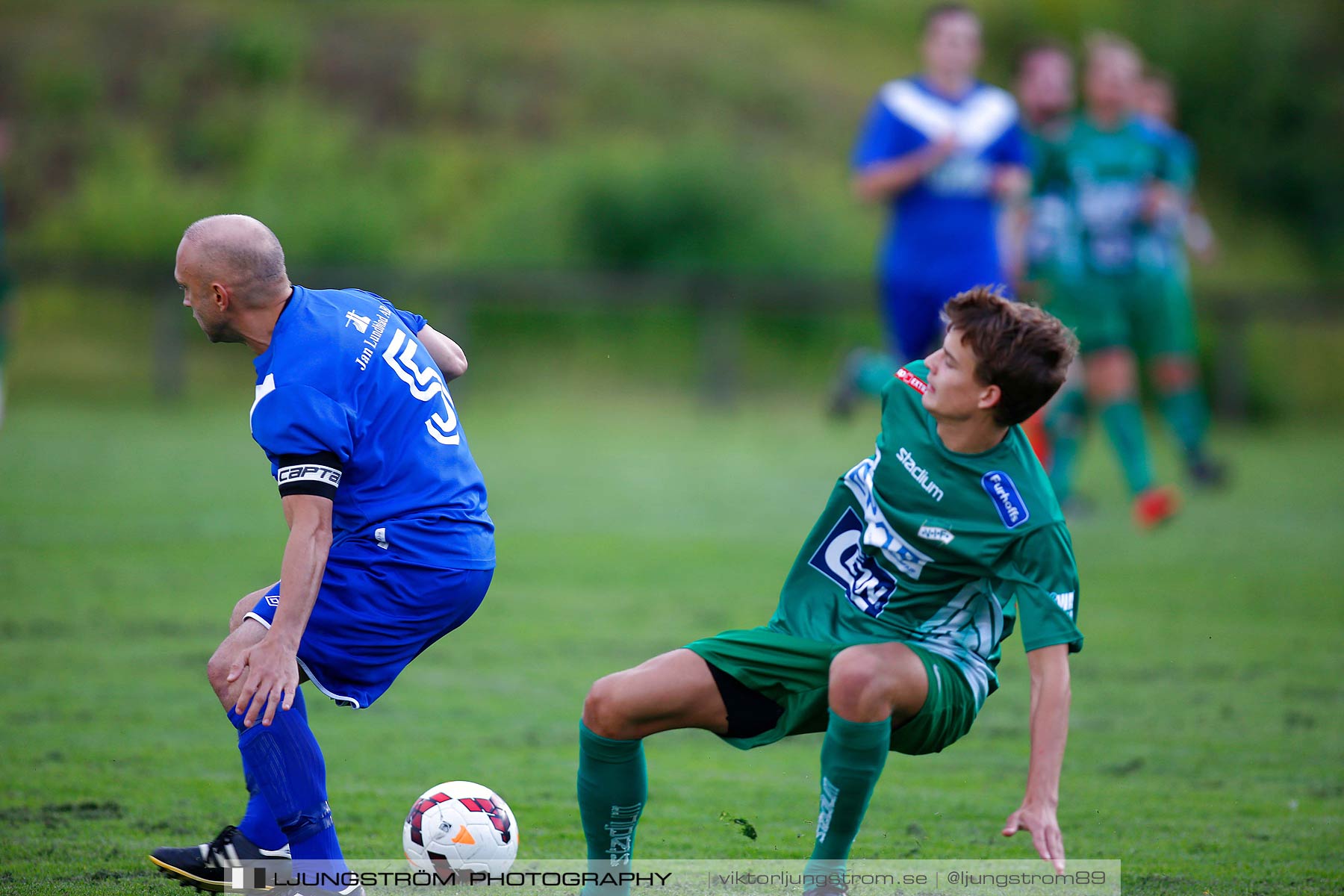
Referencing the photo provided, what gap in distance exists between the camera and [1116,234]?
8.91 m

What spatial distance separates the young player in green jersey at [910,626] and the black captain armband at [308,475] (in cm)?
69

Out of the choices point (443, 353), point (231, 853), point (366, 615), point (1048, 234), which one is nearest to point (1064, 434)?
point (1048, 234)

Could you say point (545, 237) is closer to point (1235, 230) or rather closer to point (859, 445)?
point (859, 445)

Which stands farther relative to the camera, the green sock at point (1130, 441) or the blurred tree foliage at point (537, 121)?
the blurred tree foliage at point (537, 121)

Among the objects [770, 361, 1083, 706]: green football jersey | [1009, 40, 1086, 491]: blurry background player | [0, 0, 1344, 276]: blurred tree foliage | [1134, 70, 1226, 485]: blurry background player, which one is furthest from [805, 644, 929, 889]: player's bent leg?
[0, 0, 1344, 276]: blurred tree foliage

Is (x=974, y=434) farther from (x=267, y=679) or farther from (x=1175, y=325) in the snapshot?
(x=1175, y=325)

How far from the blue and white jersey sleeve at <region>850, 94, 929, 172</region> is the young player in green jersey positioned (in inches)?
192

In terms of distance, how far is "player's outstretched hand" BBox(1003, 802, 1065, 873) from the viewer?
2572mm

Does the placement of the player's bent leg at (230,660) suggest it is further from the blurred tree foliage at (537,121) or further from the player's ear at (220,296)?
the blurred tree foliage at (537,121)

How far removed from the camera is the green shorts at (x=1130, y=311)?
28.2 ft

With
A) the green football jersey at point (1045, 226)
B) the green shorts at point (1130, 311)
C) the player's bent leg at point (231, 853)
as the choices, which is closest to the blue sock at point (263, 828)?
the player's bent leg at point (231, 853)

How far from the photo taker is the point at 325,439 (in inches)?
110

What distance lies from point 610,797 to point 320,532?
80 centimetres

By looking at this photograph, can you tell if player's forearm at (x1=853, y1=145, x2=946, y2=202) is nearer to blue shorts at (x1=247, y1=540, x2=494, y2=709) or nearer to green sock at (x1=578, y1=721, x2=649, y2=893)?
blue shorts at (x1=247, y1=540, x2=494, y2=709)
